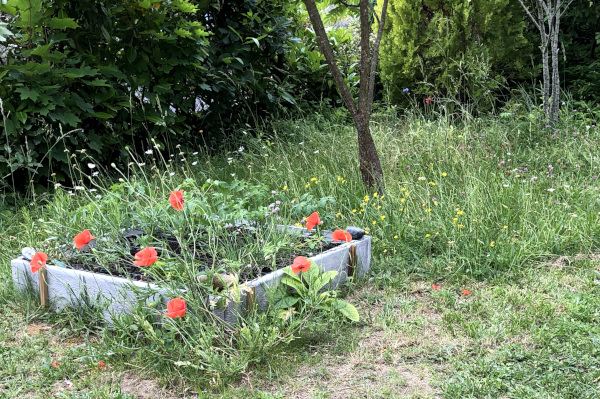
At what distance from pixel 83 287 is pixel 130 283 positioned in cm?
40

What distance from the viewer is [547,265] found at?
10.6 feet

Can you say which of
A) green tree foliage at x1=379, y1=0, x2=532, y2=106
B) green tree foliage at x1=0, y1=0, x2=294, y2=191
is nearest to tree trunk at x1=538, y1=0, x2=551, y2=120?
green tree foliage at x1=379, y1=0, x2=532, y2=106

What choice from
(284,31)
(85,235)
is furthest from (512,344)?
(284,31)

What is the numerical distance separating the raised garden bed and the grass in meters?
0.10

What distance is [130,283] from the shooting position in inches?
100

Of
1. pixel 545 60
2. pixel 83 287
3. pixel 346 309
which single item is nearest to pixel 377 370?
pixel 346 309

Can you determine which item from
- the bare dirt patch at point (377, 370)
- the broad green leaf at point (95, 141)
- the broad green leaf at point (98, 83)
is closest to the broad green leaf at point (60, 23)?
the broad green leaf at point (98, 83)

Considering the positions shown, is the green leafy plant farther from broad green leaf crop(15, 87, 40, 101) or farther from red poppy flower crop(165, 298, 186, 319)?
broad green leaf crop(15, 87, 40, 101)

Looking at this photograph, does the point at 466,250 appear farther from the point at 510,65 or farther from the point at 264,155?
the point at 510,65

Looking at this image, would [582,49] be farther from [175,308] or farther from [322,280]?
[175,308]

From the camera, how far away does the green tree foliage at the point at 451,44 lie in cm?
646

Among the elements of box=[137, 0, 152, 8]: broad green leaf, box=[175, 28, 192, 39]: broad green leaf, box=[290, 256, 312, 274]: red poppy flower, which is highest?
box=[137, 0, 152, 8]: broad green leaf

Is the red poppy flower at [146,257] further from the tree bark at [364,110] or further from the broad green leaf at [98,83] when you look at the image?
the broad green leaf at [98,83]

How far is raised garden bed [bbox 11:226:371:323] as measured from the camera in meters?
2.51
